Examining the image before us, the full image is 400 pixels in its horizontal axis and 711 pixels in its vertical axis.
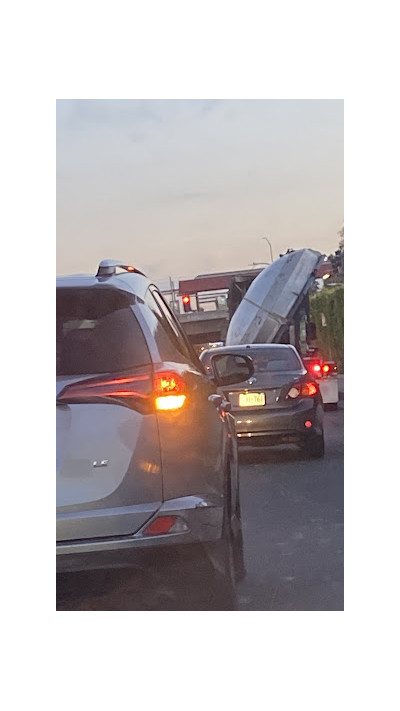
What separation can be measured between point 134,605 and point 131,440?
3.76 ft

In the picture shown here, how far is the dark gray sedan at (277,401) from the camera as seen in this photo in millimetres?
4578

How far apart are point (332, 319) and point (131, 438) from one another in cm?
143

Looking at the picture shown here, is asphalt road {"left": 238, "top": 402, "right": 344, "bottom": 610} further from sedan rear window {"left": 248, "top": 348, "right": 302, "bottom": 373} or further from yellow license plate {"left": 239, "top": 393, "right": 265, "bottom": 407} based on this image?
sedan rear window {"left": 248, "top": 348, "right": 302, "bottom": 373}

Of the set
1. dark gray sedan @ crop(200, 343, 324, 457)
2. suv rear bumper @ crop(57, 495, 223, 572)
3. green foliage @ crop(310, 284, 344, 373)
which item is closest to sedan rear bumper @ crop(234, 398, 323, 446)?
dark gray sedan @ crop(200, 343, 324, 457)

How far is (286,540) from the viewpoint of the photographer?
455cm

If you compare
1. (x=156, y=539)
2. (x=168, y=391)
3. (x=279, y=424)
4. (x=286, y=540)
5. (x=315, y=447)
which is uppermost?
(x=168, y=391)

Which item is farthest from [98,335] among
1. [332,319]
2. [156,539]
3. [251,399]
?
[332,319]

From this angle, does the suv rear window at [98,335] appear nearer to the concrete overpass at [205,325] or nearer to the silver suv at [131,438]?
the silver suv at [131,438]

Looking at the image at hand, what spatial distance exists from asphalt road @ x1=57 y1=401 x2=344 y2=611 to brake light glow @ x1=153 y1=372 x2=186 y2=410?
0.90m

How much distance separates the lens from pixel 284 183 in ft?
15.2

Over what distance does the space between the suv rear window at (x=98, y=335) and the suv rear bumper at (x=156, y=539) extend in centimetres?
67

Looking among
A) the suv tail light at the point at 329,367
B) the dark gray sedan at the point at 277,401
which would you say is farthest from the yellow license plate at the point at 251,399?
the suv tail light at the point at 329,367

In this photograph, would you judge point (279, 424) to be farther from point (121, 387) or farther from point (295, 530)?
point (121, 387)
